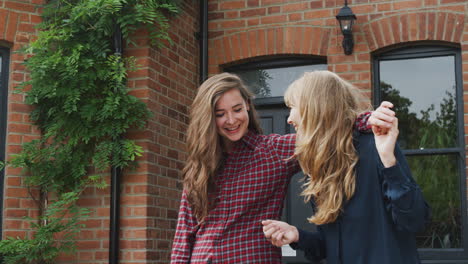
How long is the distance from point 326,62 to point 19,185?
2730 millimetres

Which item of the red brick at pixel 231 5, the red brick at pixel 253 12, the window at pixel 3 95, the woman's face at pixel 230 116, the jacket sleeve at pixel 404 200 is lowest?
the jacket sleeve at pixel 404 200

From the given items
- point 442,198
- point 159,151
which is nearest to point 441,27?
point 442,198

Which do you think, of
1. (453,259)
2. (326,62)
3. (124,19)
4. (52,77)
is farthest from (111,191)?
(453,259)

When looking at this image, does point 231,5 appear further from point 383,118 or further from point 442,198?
point 383,118

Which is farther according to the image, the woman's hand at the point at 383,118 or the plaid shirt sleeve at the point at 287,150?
the plaid shirt sleeve at the point at 287,150

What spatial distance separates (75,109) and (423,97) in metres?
2.80

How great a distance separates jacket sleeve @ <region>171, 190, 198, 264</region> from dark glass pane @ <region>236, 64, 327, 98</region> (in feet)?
9.42

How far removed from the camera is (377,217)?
2139 mm

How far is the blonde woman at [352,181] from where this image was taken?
2068mm

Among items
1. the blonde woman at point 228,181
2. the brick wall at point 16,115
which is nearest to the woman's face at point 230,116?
the blonde woman at point 228,181

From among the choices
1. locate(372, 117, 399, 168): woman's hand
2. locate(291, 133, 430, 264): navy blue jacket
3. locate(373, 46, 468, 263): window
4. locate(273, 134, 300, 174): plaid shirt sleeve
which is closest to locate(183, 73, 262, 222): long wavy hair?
locate(273, 134, 300, 174): plaid shirt sleeve

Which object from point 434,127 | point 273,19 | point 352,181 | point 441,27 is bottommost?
point 352,181

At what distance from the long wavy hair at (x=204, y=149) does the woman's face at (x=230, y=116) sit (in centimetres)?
3

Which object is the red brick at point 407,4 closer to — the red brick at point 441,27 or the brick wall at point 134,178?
the red brick at point 441,27
